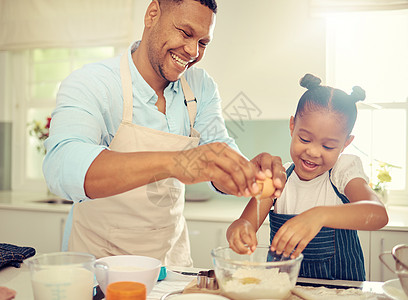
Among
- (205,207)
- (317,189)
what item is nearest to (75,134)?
(317,189)

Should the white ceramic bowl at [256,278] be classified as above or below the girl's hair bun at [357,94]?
below

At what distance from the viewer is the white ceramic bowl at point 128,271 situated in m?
0.93

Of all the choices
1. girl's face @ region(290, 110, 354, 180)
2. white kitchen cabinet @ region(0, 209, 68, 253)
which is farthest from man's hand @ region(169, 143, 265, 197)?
white kitchen cabinet @ region(0, 209, 68, 253)

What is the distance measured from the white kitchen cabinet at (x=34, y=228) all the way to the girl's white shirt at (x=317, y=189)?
5.33 feet

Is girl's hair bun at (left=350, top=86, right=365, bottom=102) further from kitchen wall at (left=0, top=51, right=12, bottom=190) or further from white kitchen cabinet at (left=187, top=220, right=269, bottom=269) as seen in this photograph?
kitchen wall at (left=0, top=51, right=12, bottom=190)

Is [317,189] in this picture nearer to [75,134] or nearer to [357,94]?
[357,94]

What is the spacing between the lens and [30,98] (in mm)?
3570

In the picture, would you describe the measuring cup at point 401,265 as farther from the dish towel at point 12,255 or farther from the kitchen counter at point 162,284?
the dish towel at point 12,255

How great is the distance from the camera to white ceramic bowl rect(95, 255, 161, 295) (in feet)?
3.06

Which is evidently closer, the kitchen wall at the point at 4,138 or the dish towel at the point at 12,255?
the dish towel at the point at 12,255

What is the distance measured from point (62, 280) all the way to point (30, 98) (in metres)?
3.01

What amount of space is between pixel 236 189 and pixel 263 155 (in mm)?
344

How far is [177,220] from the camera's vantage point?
66.7 inches

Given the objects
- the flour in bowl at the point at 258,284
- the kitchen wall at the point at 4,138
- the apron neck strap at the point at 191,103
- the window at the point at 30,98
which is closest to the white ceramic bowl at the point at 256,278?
the flour in bowl at the point at 258,284
